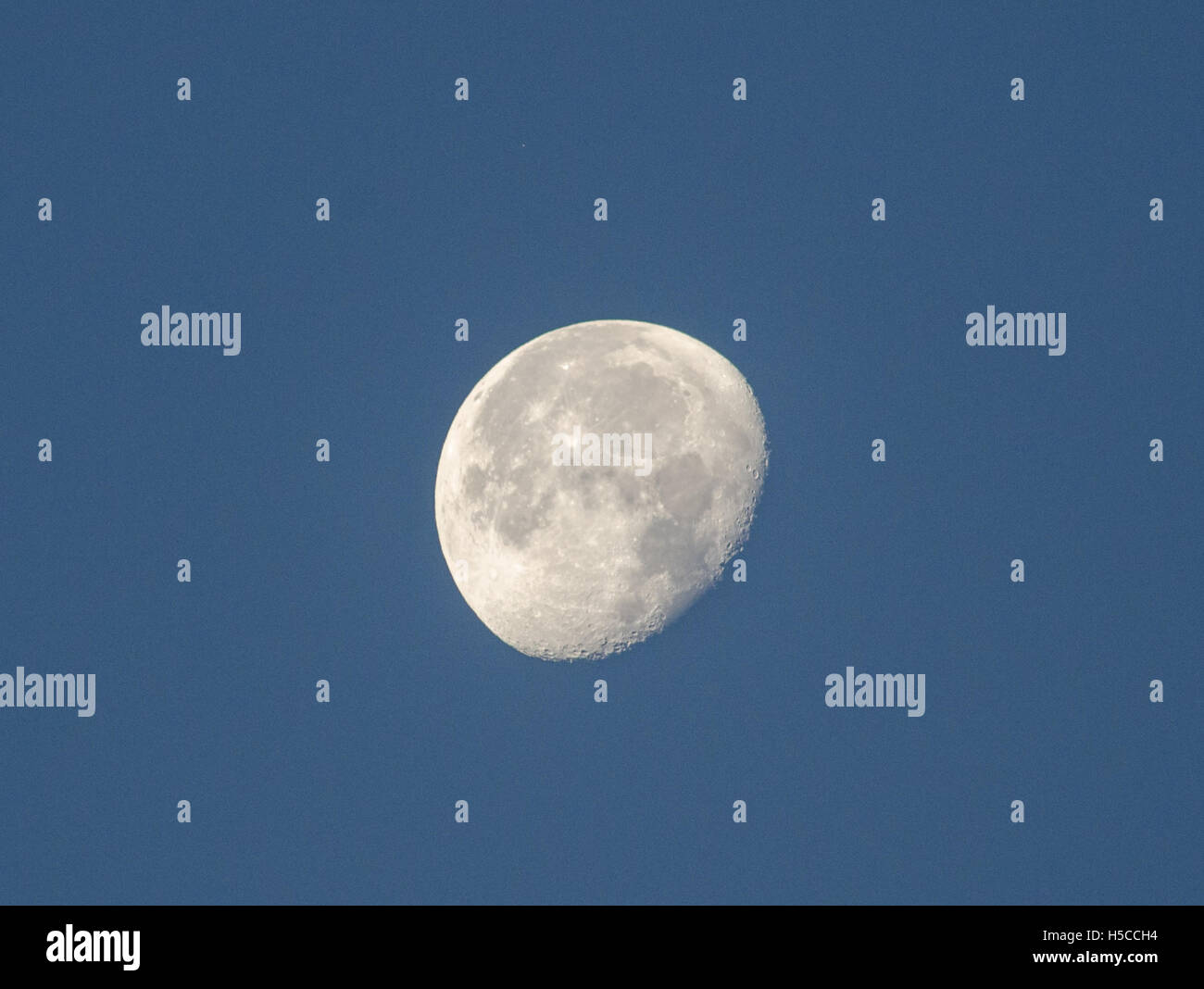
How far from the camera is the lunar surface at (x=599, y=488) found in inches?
403

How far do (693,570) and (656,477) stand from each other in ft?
3.77

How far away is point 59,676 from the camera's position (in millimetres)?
12391

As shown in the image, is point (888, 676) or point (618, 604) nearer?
point (618, 604)

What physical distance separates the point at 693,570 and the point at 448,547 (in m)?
2.92

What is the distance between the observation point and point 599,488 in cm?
1017

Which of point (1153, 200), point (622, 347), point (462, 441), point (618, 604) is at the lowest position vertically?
point (618, 604)

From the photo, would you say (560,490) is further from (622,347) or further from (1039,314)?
(1039,314)

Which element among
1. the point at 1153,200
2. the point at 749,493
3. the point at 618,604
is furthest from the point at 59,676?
the point at 1153,200

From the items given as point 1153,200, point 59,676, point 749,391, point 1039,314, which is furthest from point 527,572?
point 1153,200

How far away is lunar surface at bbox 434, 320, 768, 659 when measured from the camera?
10.2m

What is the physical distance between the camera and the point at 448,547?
1146 centimetres

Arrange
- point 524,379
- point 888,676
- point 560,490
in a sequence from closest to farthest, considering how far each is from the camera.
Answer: point 560,490
point 524,379
point 888,676

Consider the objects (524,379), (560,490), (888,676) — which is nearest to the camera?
(560,490)

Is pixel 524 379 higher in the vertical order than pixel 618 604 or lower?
higher
